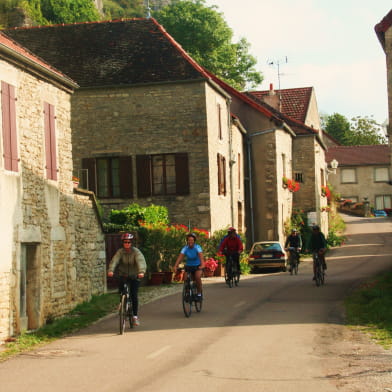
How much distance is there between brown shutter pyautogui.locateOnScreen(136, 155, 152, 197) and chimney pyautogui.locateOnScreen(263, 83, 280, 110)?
1936 centimetres

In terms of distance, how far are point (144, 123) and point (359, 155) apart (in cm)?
5611

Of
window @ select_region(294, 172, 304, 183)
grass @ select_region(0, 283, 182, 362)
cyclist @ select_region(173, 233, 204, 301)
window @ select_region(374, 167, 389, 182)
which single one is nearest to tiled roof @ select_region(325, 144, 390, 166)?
window @ select_region(374, 167, 389, 182)

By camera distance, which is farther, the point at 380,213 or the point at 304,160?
the point at 380,213

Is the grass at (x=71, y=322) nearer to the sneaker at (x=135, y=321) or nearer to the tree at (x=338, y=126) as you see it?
the sneaker at (x=135, y=321)

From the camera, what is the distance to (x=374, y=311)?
1584 centimetres

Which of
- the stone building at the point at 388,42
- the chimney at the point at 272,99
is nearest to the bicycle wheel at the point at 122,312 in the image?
the stone building at the point at 388,42

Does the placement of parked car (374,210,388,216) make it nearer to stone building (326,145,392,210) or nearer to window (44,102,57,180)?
stone building (326,145,392,210)

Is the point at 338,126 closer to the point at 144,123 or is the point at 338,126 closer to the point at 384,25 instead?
the point at 144,123

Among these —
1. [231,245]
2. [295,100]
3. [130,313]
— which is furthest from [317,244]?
[295,100]

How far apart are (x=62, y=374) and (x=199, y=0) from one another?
165 feet

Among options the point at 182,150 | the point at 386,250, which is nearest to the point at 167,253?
the point at 182,150

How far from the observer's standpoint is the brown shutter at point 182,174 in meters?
30.2

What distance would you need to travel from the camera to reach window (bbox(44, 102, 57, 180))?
55.1 ft

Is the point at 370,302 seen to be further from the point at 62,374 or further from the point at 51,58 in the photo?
the point at 51,58
